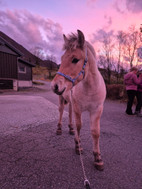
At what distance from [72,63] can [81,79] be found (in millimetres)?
260

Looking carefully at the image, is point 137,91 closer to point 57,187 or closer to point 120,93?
point 120,93

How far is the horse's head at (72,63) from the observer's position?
1.40 metres

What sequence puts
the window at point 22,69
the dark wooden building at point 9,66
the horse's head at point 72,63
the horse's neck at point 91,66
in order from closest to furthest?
the horse's head at point 72,63 < the horse's neck at point 91,66 < the dark wooden building at point 9,66 < the window at point 22,69

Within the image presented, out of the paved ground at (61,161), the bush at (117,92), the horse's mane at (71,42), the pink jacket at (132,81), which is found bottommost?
the paved ground at (61,161)

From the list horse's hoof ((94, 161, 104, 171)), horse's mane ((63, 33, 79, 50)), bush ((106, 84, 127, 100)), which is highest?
horse's mane ((63, 33, 79, 50))

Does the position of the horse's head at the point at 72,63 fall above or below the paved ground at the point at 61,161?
above

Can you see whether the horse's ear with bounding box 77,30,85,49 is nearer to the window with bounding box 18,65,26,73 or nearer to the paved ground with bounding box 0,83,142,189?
the paved ground with bounding box 0,83,142,189

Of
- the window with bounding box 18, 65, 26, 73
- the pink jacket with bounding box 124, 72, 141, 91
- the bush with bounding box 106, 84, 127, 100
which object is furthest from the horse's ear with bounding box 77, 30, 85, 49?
the window with bounding box 18, 65, 26, 73

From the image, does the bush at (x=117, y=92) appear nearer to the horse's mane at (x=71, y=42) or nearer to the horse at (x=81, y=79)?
the horse at (x=81, y=79)

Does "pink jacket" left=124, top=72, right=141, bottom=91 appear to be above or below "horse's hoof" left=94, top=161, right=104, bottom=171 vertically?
above

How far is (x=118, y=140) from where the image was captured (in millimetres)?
2742

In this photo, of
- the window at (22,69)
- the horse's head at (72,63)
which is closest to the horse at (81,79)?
the horse's head at (72,63)

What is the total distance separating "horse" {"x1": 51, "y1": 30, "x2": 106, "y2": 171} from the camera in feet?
4.63

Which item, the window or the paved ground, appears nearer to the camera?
the paved ground
